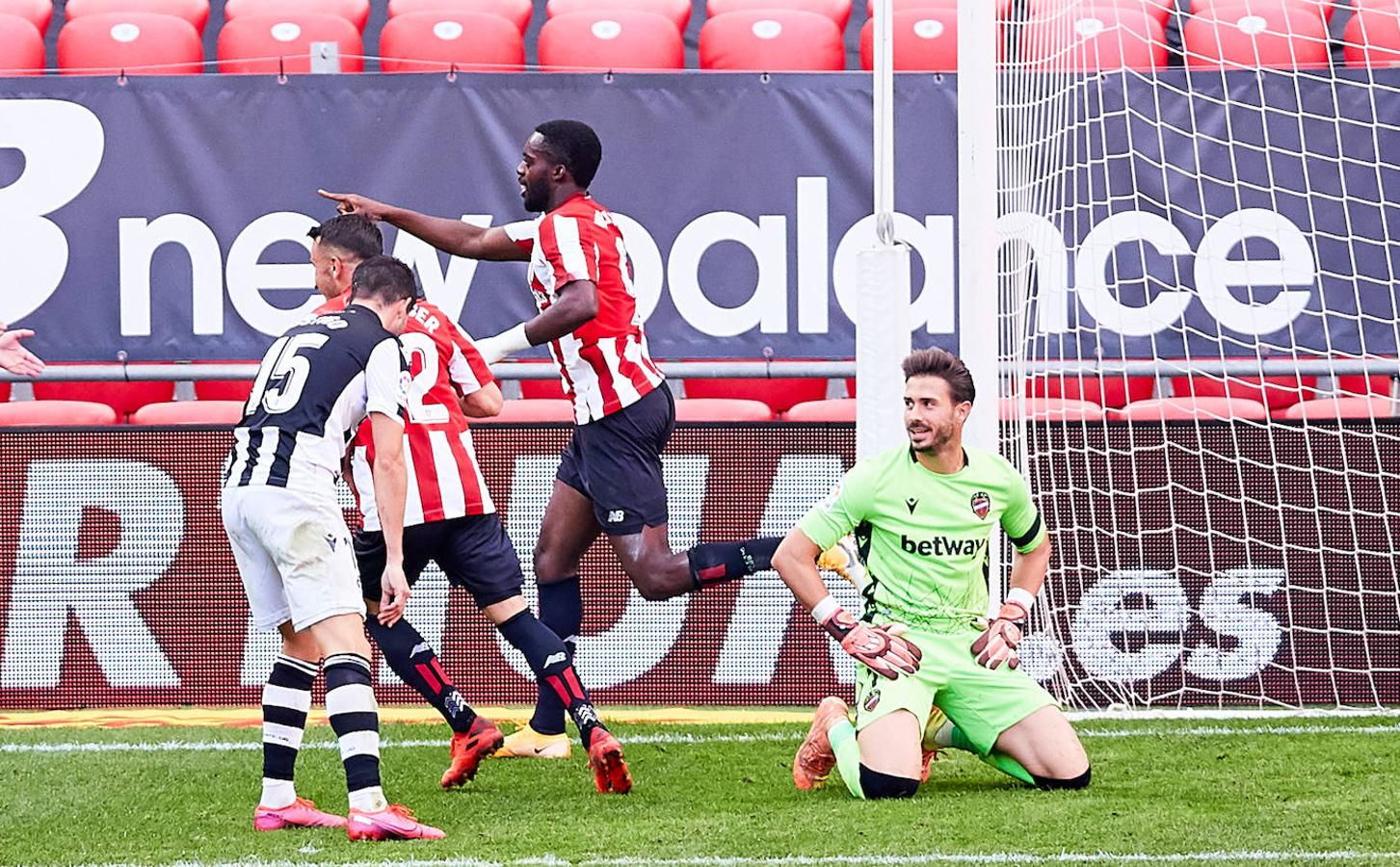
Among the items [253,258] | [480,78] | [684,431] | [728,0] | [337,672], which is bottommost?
[337,672]

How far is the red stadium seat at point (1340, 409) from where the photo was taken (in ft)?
22.7

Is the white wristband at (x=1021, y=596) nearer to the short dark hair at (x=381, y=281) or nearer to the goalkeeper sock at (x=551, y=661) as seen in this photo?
the goalkeeper sock at (x=551, y=661)

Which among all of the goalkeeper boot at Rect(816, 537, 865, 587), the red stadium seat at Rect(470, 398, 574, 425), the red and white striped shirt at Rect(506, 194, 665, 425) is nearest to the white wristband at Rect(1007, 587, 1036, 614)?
the goalkeeper boot at Rect(816, 537, 865, 587)

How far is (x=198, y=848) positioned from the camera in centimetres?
441

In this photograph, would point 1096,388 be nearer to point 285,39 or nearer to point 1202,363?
point 1202,363

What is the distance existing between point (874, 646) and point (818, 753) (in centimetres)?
38

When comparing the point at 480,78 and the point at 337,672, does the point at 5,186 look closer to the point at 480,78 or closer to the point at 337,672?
the point at 480,78

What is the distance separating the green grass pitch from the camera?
4242 mm

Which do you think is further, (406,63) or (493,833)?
(406,63)

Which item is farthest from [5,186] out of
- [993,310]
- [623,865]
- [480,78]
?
[623,865]

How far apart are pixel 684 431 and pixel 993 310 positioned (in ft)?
4.66

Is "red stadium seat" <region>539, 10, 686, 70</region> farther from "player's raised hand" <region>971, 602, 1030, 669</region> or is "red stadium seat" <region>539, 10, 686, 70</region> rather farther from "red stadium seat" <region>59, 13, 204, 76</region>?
"player's raised hand" <region>971, 602, 1030, 669</region>

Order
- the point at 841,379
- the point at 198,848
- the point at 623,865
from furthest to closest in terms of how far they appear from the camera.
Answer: the point at 841,379 < the point at 198,848 < the point at 623,865

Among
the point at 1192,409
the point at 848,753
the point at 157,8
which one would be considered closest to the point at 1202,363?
the point at 1192,409
